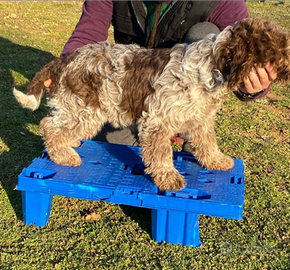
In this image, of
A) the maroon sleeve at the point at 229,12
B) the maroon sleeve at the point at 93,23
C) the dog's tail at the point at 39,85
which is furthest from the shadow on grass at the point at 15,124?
the maroon sleeve at the point at 229,12

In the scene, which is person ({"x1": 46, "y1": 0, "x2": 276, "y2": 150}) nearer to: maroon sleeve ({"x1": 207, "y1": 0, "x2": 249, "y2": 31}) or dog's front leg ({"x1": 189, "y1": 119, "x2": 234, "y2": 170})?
maroon sleeve ({"x1": 207, "y1": 0, "x2": 249, "y2": 31})

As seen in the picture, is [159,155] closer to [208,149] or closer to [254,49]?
[208,149]

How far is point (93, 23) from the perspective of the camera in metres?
5.04

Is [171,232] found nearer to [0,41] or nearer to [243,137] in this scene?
[243,137]

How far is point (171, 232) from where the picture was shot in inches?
149

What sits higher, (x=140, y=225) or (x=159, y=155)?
(x=159, y=155)

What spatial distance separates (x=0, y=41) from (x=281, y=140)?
7.79m

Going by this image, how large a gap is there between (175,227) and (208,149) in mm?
956

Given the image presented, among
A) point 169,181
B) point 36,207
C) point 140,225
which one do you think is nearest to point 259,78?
point 169,181

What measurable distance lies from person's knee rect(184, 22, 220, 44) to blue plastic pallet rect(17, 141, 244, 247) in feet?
5.35

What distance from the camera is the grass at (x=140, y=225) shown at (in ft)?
12.0

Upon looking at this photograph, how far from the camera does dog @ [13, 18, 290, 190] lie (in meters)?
3.24

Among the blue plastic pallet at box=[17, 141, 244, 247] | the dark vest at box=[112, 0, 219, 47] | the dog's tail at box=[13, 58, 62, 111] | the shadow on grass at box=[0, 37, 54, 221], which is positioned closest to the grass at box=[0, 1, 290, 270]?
the shadow on grass at box=[0, 37, 54, 221]

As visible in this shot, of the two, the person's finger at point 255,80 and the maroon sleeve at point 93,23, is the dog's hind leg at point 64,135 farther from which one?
the person's finger at point 255,80
